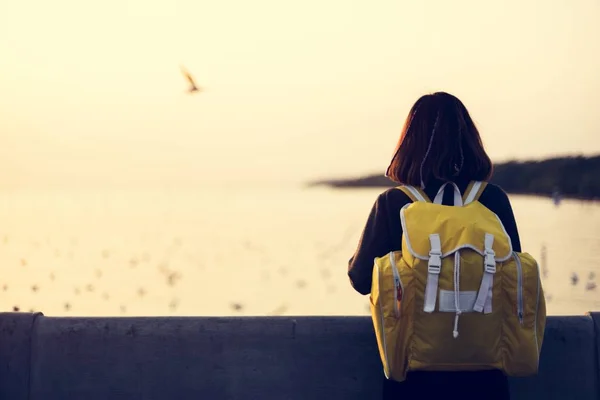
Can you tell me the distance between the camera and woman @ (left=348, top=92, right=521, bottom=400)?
3.15 meters

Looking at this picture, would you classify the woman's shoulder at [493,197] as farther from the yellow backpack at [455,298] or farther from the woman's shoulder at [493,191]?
the yellow backpack at [455,298]

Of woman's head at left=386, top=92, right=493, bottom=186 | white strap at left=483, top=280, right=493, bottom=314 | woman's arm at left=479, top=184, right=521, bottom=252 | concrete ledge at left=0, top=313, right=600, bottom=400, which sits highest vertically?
woman's head at left=386, top=92, right=493, bottom=186

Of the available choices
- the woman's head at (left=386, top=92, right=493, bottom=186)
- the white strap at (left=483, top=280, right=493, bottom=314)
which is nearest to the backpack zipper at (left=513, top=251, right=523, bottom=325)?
the white strap at (left=483, top=280, right=493, bottom=314)

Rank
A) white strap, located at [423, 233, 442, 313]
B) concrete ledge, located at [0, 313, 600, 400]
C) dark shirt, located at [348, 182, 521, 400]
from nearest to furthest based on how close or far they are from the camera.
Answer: white strap, located at [423, 233, 442, 313] < dark shirt, located at [348, 182, 521, 400] < concrete ledge, located at [0, 313, 600, 400]

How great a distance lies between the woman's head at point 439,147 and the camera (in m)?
3.22

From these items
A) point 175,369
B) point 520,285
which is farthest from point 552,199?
point 520,285

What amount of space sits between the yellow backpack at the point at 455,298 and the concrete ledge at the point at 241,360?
128 cm

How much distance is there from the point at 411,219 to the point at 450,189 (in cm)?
26

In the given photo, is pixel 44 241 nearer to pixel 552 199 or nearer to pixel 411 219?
pixel 552 199

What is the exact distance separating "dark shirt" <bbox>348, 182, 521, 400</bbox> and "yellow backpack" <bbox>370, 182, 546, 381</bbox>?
8cm

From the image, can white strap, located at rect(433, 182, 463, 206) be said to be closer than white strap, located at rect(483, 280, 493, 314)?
No

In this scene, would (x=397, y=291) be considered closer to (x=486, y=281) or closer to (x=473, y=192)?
(x=486, y=281)

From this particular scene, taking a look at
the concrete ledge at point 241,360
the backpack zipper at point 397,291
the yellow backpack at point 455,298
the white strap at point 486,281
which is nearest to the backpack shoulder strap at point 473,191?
the yellow backpack at point 455,298

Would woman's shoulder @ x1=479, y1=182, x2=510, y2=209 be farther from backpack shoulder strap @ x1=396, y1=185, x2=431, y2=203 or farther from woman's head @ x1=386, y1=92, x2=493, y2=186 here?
backpack shoulder strap @ x1=396, y1=185, x2=431, y2=203
